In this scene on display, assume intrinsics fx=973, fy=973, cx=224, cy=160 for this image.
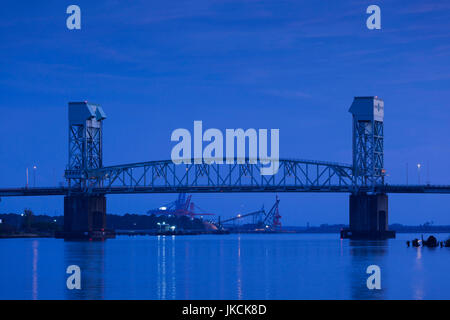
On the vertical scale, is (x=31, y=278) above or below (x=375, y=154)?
below

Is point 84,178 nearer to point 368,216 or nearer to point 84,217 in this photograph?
point 84,217

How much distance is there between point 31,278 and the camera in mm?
70625

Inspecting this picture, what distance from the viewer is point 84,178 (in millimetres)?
169500

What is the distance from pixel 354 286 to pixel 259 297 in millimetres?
9071

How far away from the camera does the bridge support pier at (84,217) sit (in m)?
159

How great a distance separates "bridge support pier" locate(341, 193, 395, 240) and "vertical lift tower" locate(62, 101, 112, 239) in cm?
4182

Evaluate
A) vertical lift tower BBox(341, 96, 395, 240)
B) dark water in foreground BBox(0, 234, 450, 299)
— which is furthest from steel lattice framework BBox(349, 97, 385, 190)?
dark water in foreground BBox(0, 234, 450, 299)

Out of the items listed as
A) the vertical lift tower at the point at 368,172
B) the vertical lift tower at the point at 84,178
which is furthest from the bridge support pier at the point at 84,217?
the vertical lift tower at the point at 368,172

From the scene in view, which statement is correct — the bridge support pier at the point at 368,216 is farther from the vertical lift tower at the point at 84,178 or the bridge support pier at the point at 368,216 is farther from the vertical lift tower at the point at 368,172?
the vertical lift tower at the point at 84,178

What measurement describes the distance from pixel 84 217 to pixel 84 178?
11.8 m

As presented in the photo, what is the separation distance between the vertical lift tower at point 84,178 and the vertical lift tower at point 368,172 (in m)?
42.1

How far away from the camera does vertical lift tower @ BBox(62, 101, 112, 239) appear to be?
15975 cm
